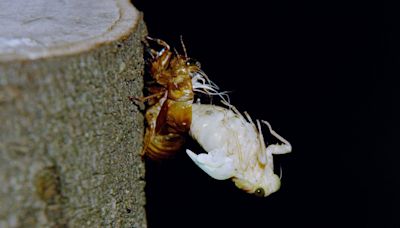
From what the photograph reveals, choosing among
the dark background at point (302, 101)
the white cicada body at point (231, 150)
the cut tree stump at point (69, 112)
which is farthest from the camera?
the dark background at point (302, 101)

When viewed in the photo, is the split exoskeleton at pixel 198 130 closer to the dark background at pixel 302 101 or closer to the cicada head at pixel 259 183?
the cicada head at pixel 259 183

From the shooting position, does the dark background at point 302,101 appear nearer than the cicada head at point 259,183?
No

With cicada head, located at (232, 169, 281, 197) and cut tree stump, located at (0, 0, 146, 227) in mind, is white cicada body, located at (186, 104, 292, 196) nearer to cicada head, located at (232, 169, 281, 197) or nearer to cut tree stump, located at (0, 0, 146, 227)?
cicada head, located at (232, 169, 281, 197)

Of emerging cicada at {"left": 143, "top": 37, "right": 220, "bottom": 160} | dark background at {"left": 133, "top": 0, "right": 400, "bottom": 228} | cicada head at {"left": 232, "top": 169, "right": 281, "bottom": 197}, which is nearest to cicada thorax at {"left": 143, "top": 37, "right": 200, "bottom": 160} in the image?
emerging cicada at {"left": 143, "top": 37, "right": 220, "bottom": 160}

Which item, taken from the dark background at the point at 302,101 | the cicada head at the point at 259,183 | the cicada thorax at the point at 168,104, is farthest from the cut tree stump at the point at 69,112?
the dark background at the point at 302,101

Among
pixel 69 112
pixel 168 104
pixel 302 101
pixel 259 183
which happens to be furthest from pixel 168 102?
pixel 302 101

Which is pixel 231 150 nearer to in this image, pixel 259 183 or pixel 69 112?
pixel 259 183

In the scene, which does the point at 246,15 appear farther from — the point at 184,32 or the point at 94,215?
the point at 94,215
